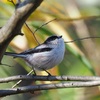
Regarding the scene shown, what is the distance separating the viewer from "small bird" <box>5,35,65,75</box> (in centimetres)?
179

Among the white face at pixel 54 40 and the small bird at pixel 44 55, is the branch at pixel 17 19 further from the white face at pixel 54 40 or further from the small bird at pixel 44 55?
the white face at pixel 54 40

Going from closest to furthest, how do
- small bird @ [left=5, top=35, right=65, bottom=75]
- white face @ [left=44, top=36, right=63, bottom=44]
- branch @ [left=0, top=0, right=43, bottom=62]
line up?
1. branch @ [left=0, top=0, right=43, bottom=62]
2. small bird @ [left=5, top=35, right=65, bottom=75]
3. white face @ [left=44, top=36, right=63, bottom=44]

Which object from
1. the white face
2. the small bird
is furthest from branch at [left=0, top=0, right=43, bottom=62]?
the white face

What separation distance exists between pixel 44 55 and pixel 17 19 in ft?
2.88

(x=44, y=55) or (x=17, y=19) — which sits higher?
(x=17, y=19)

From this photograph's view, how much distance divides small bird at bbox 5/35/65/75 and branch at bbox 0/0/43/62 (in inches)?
27.9

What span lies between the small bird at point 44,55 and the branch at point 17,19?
2.32 feet

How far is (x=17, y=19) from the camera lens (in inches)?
39.5

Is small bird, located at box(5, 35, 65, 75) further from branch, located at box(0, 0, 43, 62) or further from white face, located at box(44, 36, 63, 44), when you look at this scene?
branch, located at box(0, 0, 43, 62)

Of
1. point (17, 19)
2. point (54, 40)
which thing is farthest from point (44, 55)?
point (17, 19)

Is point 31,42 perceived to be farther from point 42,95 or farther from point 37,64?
point 42,95

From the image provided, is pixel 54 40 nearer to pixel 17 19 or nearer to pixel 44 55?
pixel 44 55

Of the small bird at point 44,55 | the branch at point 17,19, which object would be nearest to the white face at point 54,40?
the small bird at point 44,55

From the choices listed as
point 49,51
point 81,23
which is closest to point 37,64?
point 49,51
